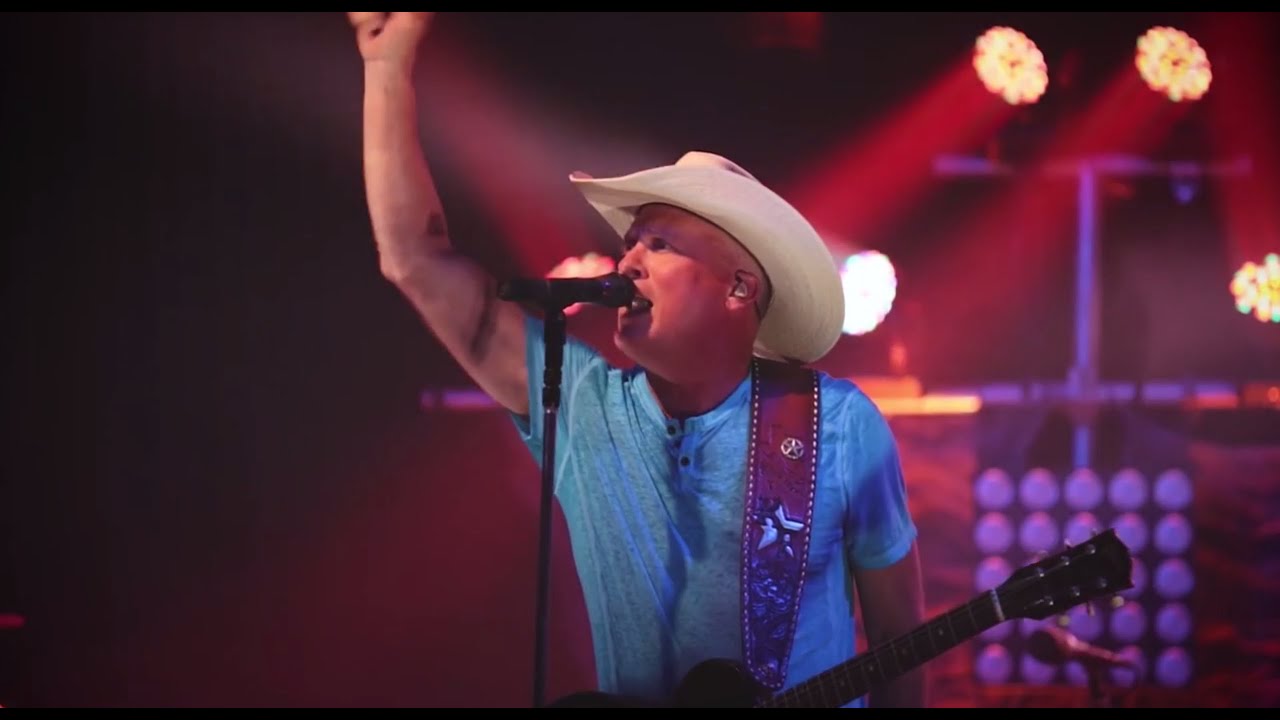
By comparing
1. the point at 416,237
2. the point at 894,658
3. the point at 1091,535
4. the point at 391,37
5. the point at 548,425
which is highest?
the point at 391,37

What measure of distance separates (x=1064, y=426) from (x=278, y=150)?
3.76 metres

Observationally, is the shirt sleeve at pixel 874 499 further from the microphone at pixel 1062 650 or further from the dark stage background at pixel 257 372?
the microphone at pixel 1062 650

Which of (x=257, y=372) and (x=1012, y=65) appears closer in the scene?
(x=257, y=372)

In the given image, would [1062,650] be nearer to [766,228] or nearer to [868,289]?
[868,289]

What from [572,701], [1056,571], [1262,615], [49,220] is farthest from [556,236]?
[1262,615]

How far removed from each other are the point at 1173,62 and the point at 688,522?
4078mm

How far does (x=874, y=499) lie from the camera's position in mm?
3029

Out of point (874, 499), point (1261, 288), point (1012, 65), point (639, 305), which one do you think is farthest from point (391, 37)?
point (1261, 288)

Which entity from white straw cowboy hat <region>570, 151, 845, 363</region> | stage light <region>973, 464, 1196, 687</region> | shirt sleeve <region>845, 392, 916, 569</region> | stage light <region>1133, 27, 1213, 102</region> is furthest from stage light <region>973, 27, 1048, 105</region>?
shirt sleeve <region>845, 392, 916, 569</region>

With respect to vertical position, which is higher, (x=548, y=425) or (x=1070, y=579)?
(x=548, y=425)

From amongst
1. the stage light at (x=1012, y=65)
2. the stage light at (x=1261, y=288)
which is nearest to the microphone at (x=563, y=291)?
the stage light at (x=1012, y=65)

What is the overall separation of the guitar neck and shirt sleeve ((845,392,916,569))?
12.1 inches

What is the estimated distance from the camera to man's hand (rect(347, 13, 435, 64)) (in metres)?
3.21

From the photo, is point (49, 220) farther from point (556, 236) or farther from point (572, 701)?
point (572, 701)
